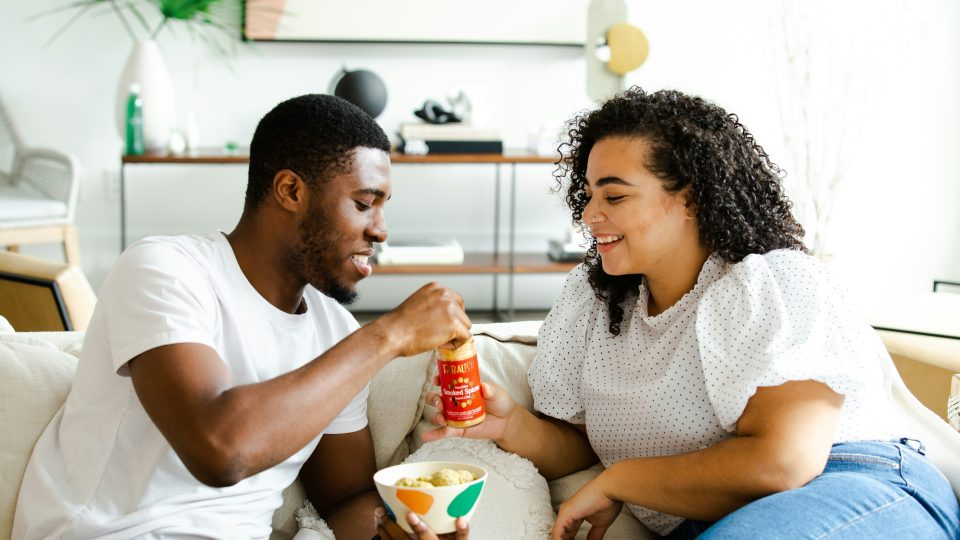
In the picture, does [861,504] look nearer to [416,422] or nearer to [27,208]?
[416,422]

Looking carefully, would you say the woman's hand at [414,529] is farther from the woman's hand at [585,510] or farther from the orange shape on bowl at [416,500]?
the woman's hand at [585,510]

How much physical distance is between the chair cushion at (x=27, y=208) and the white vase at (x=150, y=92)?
391 mm

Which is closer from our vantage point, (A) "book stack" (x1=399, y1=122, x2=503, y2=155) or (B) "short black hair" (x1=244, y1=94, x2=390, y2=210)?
(B) "short black hair" (x1=244, y1=94, x2=390, y2=210)

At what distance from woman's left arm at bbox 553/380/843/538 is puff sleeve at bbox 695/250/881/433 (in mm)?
24

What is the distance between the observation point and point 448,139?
159 inches

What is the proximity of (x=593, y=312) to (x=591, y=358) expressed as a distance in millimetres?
97

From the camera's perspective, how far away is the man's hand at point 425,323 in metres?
1.34

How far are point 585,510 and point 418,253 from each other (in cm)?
269

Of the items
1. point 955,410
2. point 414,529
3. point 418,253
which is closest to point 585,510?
point 414,529

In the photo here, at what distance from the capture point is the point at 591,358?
1.69 m

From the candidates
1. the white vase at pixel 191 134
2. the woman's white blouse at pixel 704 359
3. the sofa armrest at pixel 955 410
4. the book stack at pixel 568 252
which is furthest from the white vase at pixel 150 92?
the sofa armrest at pixel 955 410

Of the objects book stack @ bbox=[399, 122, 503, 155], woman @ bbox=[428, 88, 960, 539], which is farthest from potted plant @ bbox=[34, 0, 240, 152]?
woman @ bbox=[428, 88, 960, 539]

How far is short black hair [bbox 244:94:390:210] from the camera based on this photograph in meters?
1.48

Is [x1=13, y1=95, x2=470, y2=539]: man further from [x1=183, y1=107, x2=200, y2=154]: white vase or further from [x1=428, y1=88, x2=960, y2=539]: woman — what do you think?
[x1=183, y1=107, x2=200, y2=154]: white vase
